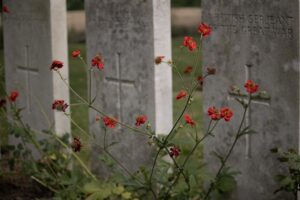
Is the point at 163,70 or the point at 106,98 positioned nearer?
the point at 163,70

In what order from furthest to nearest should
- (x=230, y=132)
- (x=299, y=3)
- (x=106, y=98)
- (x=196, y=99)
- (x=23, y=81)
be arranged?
(x=196, y=99) → (x=23, y=81) → (x=106, y=98) → (x=230, y=132) → (x=299, y=3)

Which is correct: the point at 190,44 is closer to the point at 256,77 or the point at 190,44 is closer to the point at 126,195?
the point at 256,77

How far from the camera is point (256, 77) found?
4.96 m

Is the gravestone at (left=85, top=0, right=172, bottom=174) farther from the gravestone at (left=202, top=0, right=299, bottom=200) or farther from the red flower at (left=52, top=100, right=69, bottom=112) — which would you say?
the red flower at (left=52, top=100, right=69, bottom=112)

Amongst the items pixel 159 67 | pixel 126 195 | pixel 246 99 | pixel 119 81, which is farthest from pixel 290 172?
pixel 119 81

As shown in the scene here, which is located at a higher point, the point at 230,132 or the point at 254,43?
the point at 254,43

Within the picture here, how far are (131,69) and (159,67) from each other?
1.10 ft

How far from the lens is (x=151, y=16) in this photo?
18.0 feet

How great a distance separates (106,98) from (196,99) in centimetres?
402

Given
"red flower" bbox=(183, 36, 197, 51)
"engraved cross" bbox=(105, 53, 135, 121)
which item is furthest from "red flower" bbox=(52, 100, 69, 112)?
"engraved cross" bbox=(105, 53, 135, 121)

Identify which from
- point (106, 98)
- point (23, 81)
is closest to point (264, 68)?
point (106, 98)

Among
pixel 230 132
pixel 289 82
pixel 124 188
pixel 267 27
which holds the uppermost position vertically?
pixel 267 27

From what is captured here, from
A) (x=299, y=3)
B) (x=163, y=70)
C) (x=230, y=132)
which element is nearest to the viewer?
(x=299, y=3)

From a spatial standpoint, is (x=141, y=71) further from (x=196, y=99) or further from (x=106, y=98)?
(x=196, y=99)
